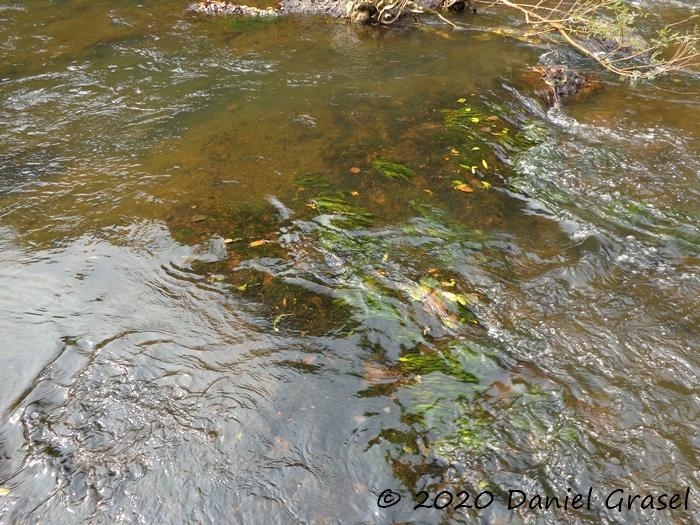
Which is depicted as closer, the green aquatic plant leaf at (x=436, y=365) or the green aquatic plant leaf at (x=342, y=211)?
the green aquatic plant leaf at (x=436, y=365)

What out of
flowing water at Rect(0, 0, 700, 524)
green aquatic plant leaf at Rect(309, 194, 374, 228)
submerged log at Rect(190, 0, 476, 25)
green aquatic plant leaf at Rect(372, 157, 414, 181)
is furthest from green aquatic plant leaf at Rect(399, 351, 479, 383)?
submerged log at Rect(190, 0, 476, 25)

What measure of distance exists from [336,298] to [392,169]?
2.11 m

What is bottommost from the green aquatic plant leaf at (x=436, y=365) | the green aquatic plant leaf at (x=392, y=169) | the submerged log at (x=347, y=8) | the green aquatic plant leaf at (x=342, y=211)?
the green aquatic plant leaf at (x=436, y=365)

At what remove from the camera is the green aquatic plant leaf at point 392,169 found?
19.2ft

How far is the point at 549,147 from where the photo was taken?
6633 mm

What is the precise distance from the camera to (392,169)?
5.91m

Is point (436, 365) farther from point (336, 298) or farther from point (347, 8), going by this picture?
point (347, 8)

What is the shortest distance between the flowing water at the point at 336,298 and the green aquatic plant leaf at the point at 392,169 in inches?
2.7

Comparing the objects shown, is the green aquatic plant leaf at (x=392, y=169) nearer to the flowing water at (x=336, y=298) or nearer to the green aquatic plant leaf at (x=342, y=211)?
the flowing water at (x=336, y=298)

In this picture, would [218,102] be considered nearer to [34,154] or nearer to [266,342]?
[34,154]

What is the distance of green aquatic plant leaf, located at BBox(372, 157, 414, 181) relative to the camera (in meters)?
5.84

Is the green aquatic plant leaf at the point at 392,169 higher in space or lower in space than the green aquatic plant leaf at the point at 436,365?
higher

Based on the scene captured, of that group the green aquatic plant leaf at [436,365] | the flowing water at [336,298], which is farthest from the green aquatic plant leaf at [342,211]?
the green aquatic plant leaf at [436,365]

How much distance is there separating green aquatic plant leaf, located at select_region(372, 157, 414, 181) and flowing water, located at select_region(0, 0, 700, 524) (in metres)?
0.07
